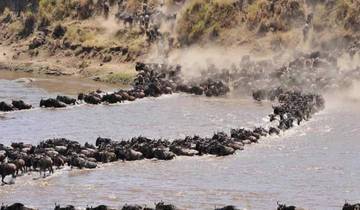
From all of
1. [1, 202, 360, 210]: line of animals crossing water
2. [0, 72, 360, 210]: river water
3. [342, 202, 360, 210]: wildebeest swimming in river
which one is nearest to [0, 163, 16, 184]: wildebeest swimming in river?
[0, 72, 360, 210]: river water

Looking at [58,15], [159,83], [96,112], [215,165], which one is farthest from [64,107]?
[58,15]

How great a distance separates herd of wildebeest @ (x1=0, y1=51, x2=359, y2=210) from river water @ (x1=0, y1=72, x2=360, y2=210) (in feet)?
2.14

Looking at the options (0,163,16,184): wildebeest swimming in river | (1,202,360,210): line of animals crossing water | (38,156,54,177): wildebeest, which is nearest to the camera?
(1,202,360,210): line of animals crossing water

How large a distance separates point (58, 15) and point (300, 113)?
176ft

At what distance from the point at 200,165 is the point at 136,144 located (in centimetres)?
414

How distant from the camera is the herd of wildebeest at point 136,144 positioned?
3948 cm

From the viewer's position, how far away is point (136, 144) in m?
44.5

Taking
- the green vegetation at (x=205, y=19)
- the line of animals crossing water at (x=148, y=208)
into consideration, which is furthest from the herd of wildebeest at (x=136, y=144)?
the green vegetation at (x=205, y=19)

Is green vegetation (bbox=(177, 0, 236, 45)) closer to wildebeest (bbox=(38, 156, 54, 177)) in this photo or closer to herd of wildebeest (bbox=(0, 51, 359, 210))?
herd of wildebeest (bbox=(0, 51, 359, 210))

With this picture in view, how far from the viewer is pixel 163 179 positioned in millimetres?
38594

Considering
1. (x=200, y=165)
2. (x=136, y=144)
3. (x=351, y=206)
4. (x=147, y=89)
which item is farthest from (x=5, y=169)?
(x=147, y=89)

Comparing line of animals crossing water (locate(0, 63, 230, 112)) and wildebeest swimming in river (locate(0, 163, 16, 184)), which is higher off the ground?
line of animals crossing water (locate(0, 63, 230, 112))

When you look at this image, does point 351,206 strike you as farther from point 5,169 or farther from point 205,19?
point 205,19

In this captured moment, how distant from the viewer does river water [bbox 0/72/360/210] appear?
35.2 meters
